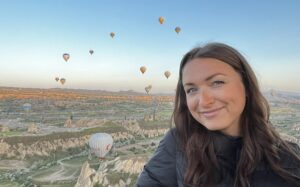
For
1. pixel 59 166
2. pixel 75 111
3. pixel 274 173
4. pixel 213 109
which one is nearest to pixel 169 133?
pixel 213 109

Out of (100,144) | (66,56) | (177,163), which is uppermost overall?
(66,56)

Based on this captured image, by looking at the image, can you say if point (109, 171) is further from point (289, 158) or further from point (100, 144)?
point (289, 158)

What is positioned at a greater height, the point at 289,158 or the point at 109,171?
the point at 289,158

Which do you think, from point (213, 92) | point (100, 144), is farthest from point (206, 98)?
point (100, 144)

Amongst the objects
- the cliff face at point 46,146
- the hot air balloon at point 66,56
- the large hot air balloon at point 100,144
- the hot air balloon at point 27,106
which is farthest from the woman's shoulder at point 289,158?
the hot air balloon at point 66,56

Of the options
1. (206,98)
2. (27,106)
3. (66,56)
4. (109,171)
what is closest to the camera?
(206,98)

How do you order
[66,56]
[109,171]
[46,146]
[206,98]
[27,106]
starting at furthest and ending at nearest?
[66,56] < [46,146] < [27,106] < [109,171] < [206,98]

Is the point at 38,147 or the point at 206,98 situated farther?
the point at 38,147
